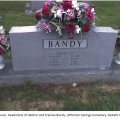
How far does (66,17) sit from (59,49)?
2.37 ft

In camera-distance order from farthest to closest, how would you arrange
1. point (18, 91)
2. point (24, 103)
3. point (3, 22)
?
1. point (3, 22)
2. point (18, 91)
3. point (24, 103)

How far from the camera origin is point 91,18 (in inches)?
209

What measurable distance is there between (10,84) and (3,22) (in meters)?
5.47

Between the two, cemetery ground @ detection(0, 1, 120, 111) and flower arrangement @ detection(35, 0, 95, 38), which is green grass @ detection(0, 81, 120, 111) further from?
flower arrangement @ detection(35, 0, 95, 38)

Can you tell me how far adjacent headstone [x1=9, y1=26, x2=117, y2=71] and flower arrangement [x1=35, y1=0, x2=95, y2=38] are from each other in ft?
0.63

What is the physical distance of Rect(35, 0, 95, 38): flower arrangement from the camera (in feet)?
16.9

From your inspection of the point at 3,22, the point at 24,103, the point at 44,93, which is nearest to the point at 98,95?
the point at 44,93

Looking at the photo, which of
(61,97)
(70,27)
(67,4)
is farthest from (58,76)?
(67,4)

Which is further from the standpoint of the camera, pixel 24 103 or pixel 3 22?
pixel 3 22

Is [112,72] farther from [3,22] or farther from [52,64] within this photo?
[3,22]

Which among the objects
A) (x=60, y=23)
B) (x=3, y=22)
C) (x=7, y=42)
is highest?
(x=60, y=23)

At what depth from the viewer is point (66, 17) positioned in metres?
5.16

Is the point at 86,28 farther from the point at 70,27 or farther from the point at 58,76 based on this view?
the point at 58,76
